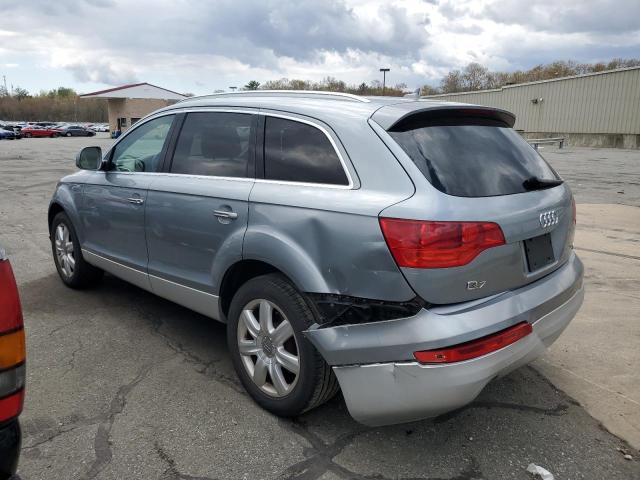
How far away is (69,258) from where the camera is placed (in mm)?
5242

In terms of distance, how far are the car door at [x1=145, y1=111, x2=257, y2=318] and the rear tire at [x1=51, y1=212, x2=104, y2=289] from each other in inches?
56.5

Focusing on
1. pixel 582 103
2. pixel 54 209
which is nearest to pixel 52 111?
pixel 582 103

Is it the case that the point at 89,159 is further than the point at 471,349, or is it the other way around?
the point at 89,159

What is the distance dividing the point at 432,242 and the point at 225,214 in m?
1.37

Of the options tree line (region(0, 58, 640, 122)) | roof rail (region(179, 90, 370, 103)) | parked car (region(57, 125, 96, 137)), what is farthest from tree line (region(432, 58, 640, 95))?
roof rail (region(179, 90, 370, 103))

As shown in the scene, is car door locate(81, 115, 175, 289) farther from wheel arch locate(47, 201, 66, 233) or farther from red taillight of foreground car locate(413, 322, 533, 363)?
red taillight of foreground car locate(413, 322, 533, 363)

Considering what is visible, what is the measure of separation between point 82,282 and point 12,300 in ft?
11.7

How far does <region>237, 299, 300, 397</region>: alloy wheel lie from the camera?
2.96 metres

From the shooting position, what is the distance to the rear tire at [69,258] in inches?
200

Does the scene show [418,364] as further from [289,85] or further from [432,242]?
[289,85]

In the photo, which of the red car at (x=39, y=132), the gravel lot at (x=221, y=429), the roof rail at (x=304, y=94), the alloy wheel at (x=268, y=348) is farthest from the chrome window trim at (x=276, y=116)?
the red car at (x=39, y=132)

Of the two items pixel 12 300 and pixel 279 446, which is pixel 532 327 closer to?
pixel 279 446

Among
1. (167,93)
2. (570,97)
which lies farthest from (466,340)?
(167,93)

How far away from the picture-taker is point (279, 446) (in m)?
2.85
